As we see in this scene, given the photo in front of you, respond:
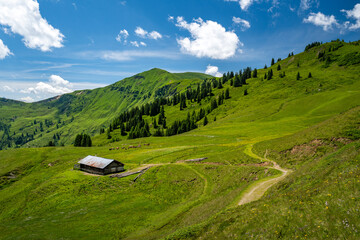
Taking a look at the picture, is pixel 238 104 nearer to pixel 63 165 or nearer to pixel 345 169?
pixel 63 165

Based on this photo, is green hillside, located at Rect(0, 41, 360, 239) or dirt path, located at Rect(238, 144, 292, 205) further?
dirt path, located at Rect(238, 144, 292, 205)

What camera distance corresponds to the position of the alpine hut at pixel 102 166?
5443 centimetres

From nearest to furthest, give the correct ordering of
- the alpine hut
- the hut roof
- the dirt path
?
the dirt path, the alpine hut, the hut roof

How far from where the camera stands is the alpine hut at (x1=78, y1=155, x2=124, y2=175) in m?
54.4

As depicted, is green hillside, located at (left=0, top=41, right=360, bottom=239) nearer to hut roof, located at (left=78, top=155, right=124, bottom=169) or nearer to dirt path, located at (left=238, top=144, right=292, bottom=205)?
dirt path, located at (left=238, top=144, right=292, bottom=205)

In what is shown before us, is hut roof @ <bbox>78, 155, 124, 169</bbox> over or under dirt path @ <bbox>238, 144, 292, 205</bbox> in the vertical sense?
under

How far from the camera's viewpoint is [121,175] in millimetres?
51156

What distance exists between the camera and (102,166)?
5419 cm

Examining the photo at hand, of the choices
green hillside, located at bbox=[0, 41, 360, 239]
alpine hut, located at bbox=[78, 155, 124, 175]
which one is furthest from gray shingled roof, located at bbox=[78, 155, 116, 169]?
green hillside, located at bbox=[0, 41, 360, 239]

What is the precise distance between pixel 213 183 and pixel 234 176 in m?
5.04

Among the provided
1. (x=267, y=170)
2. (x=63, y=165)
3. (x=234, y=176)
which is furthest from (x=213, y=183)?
(x=63, y=165)

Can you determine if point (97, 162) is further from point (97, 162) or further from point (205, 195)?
point (205, 195)

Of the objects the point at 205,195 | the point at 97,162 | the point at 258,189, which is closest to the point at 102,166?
the point at 97,162

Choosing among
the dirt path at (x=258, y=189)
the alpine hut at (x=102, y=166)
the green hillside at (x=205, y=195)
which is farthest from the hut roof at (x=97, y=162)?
the dirt path at (x=258, y=189)
